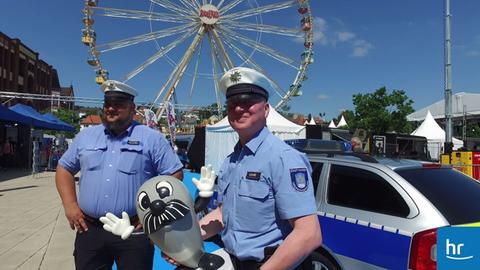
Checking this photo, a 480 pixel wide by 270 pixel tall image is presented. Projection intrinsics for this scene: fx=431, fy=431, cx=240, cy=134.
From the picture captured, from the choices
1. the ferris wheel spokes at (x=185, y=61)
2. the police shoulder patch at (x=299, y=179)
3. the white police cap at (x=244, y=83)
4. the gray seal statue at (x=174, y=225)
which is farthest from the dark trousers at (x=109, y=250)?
the ferris wheel spokes at (x=185, y=61)

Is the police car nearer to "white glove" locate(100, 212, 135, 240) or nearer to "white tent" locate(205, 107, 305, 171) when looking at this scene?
"white glove" locate(100, 212, 135, 240)

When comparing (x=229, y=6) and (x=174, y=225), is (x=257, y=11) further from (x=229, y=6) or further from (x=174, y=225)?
(x=174, y=225)

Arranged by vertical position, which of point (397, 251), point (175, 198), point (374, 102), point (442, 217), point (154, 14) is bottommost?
point (397, 251)

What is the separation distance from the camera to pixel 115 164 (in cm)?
287

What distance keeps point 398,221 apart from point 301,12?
77.3 feet

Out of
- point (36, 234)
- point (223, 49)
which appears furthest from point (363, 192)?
point (223, 49)

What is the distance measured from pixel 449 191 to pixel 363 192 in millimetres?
661

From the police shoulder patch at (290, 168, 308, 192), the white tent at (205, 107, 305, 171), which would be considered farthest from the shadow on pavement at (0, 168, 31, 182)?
the police shoulder patch at (290, 168, 308, 192)

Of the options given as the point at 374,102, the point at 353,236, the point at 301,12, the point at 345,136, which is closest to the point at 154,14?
the point at 301,12

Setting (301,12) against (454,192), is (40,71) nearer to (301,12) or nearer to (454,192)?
(301,12)

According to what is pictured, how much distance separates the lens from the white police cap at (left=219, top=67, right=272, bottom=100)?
1.85m

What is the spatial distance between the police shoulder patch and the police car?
5.54ft

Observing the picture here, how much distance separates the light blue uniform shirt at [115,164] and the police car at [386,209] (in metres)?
1.52

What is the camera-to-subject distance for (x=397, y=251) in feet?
10.2
